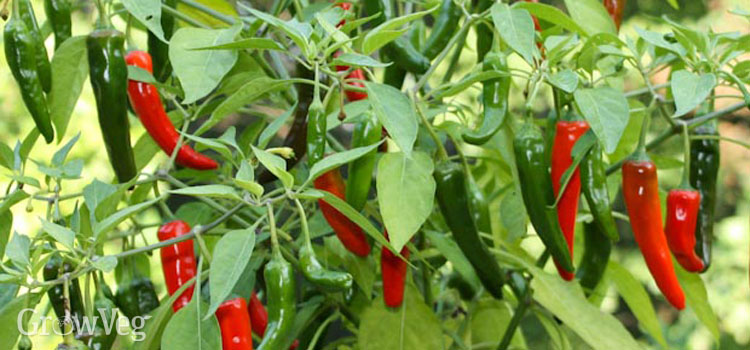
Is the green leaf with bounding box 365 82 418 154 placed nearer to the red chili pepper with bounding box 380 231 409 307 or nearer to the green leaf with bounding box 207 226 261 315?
the green leaf with bounding box 207 226 261 315

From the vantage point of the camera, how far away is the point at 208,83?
0.99 m

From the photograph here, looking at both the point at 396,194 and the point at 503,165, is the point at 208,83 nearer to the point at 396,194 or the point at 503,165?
the point at 396,194

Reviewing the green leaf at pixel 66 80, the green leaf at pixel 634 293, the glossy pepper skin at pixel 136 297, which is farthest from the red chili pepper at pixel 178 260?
the green leaf at pixel 634 293

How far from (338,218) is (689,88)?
0.42 m

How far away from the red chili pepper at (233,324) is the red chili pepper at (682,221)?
Result: 0.60m

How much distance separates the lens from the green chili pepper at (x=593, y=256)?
139 cm

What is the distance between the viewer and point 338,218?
45.4 inches

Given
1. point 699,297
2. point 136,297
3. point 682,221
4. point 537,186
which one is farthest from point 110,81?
point 699,297

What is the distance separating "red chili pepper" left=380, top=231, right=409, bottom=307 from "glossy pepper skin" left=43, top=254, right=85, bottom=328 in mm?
370

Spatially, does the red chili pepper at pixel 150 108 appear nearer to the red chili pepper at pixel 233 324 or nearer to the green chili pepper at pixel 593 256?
the red chili pepper at pixel 233 324

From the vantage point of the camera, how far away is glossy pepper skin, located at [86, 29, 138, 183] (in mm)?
1147

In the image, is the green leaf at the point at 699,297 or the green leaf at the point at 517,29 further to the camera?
the green leaf at the point at 699,297

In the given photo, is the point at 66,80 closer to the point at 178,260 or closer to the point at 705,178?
the point at 178,260

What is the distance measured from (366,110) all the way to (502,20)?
0.18 meters
